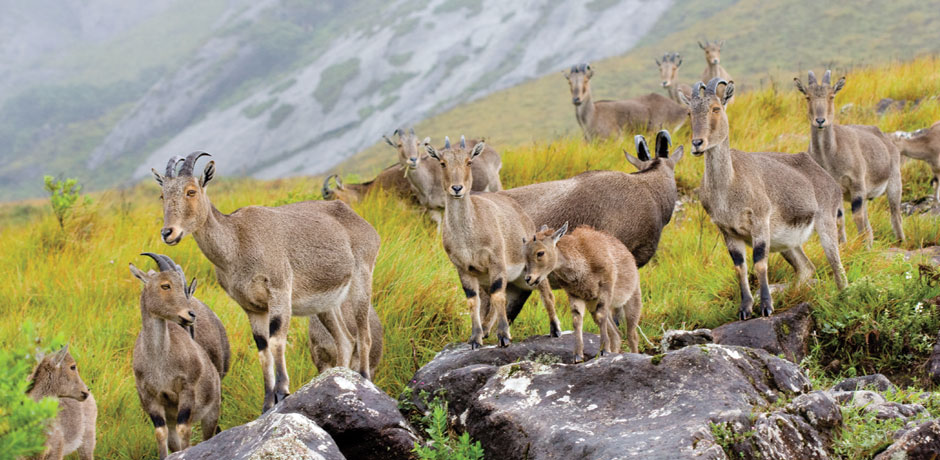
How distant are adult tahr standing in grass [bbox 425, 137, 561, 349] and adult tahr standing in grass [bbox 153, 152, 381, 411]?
0.97 meters

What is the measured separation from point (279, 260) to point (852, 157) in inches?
309

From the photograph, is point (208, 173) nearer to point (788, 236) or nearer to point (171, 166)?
point (171, 166)

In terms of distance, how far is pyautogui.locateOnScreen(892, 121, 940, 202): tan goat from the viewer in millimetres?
12336

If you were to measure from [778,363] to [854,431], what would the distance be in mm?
685

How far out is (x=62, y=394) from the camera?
6.55m

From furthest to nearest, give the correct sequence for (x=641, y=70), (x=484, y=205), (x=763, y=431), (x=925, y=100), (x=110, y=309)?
1. (x=641, y=70)
2. (x=925, y=100)
3. (x=110, y=309)
4. (x=484, y=205)
5. (x=763, y=431)

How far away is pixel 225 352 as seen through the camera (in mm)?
8328

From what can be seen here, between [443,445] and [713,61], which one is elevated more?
[443,445]

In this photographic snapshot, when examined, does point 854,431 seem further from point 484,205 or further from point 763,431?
point 484,205

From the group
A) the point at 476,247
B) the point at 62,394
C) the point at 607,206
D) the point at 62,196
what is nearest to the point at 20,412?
the point at 62,394

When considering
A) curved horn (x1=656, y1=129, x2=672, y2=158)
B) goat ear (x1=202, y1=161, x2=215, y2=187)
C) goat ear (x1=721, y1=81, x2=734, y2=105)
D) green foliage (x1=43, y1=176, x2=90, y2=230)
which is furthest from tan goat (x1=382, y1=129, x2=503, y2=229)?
goat ear (x1=202, y1=161, x2=215, y2=187)

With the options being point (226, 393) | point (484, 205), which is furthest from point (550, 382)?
point (226, 393)

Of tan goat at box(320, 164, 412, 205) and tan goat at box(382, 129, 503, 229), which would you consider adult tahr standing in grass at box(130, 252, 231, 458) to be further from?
tan goat at box(320, 164, 412, 205)

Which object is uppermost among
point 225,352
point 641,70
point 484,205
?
point 484,205
